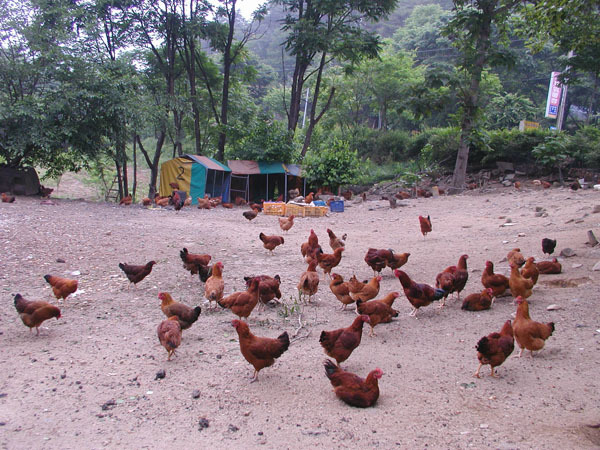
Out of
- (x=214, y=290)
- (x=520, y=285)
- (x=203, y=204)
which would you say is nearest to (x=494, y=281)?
(x=520, y=285)

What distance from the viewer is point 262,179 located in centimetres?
2873

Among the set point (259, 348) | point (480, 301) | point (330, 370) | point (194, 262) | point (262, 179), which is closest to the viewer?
point (330, 370)

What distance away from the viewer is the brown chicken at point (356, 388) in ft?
13.5

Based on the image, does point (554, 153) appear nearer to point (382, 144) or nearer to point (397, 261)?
point (382, 144)

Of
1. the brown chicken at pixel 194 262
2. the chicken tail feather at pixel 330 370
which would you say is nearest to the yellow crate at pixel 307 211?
the brown chicken at pixel 194 262

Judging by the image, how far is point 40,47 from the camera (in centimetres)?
1733

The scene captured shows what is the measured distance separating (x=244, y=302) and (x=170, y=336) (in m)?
1.30

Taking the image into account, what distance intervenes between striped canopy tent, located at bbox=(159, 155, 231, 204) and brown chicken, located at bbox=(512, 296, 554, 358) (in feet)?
65.4

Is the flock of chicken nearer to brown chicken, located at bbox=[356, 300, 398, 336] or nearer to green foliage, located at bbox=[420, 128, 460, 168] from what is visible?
brown chicken, located at bbox=[356, 300, 398, 336]

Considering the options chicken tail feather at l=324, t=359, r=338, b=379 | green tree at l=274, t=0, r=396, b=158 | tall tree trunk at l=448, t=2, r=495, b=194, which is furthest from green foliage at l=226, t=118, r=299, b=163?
chicken tail feather at l=324, t=359, r=338, b=379

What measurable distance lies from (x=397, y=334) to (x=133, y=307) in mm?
4027

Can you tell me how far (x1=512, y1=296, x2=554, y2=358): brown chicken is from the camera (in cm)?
504

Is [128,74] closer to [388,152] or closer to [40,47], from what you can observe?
[40,47]

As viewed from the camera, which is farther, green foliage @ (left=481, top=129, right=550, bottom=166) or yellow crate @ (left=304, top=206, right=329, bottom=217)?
green foliage @ (left=481, top=129, right=550, bottom=166)
